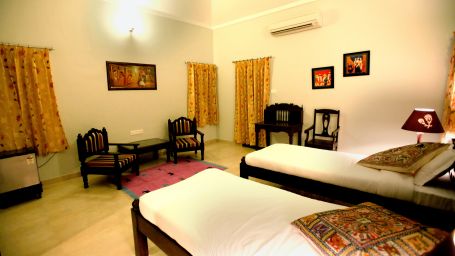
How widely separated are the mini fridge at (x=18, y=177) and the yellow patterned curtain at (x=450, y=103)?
18.6 feet

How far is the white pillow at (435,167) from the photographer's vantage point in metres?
1.81

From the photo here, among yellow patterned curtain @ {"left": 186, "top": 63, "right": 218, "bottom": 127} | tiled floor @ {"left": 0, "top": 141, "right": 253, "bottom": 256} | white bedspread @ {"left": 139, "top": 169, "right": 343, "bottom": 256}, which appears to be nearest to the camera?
white bedspread @ {"left": 139, "top": 169, "right": 343, "bottom": 256}

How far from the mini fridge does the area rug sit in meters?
1.11

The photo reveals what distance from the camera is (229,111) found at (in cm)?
592

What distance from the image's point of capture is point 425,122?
9.45ft

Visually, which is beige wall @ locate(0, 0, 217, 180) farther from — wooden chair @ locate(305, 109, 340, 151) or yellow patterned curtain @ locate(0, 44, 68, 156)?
wooden chair @ locate(305, 109, 340, 151)

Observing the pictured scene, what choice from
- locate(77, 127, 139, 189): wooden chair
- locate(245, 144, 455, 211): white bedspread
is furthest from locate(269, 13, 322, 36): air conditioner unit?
locate(77, 127, 139, 189): wooden chair

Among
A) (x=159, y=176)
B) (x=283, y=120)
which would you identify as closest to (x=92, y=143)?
(x=159, y=176)

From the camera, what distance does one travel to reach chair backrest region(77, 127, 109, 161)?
3.30 m

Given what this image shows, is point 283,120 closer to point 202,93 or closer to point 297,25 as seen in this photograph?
point 297,25

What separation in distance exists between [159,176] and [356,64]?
386 centimetres

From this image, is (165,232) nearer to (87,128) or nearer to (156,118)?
(87,128)

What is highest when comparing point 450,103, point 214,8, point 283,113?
point 214,8

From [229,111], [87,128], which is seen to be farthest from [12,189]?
[229,111]
